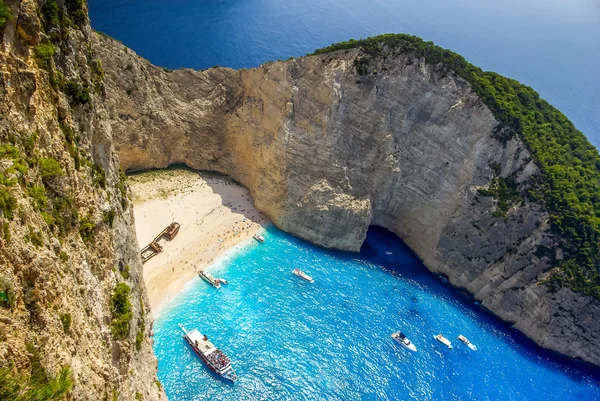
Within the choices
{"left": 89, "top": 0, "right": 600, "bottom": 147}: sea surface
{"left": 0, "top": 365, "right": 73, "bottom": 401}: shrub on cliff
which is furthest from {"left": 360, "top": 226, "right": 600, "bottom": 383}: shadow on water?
{"left": 89, "top": 0, "right": 600, "bottom": 147}: sea surface

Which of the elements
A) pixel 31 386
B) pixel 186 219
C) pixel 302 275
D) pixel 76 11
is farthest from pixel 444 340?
pixel 76 11

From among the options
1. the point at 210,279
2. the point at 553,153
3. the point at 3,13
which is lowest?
the point at 210,279

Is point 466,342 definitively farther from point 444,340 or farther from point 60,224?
point 60,224

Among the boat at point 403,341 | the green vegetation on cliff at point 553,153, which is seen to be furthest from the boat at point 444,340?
the green vegetation on cliff at point 553,153

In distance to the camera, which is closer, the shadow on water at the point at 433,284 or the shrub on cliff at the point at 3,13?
the shrub on cliff at the point at 3,13

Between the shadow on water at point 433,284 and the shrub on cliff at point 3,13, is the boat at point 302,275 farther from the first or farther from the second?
the shrub on cliff at point 3,13

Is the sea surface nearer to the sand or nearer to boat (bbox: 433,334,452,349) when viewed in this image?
the sand
